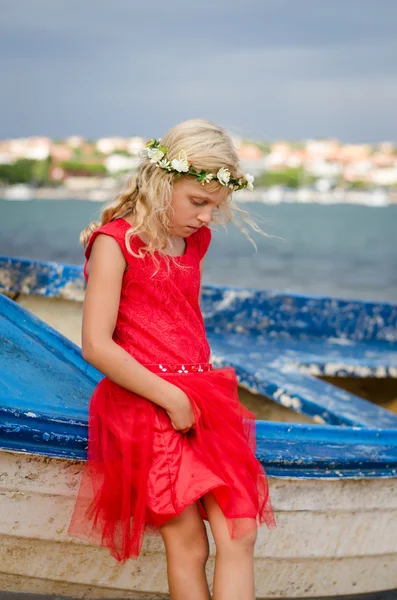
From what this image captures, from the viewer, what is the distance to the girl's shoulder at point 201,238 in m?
2.43

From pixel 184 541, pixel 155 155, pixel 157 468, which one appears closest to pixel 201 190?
pixel 155 155

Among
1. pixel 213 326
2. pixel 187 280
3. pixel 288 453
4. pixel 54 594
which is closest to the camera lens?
pixel 187 280

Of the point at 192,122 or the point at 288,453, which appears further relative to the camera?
the point at 288,453

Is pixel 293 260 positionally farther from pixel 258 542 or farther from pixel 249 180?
pixel 249 180

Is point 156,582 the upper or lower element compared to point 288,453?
lower

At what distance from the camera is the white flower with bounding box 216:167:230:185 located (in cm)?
217

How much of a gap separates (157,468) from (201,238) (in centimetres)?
69

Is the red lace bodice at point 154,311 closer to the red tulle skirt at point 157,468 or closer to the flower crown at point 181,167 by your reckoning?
the red tulle skirt at point 157,468

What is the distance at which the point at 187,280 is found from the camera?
2311mm

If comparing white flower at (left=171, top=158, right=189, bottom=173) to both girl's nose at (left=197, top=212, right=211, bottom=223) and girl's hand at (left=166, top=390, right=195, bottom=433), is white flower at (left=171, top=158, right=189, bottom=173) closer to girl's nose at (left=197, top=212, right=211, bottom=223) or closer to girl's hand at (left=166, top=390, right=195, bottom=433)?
girl's nose at (left=197, top=212, right=211, bottom=223)

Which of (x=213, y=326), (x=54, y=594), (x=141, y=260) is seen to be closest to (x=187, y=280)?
(x=141, y=260)

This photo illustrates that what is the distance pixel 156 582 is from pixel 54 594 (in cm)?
32

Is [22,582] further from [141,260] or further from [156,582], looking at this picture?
[141,260]

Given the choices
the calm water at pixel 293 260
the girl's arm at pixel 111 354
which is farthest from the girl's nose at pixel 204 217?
the calm water at pixel 293 260
